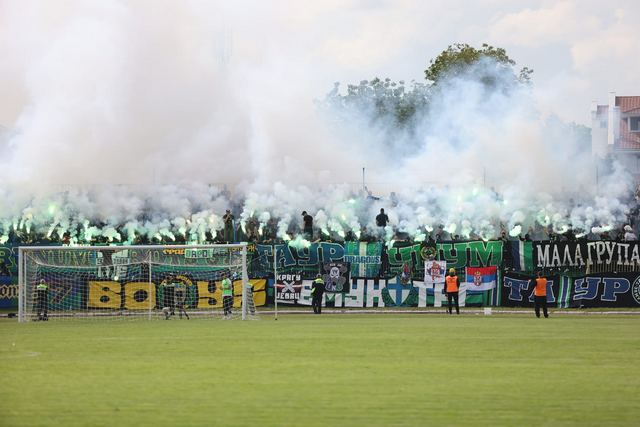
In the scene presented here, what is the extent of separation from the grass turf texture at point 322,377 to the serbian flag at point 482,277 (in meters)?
14.0

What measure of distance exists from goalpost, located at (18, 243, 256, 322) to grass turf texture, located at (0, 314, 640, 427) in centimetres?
1066

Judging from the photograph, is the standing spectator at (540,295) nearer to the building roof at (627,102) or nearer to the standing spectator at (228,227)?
the standing spectator at (228,227)

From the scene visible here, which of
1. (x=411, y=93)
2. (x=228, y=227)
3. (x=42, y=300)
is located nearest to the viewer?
(x=42, y=300)

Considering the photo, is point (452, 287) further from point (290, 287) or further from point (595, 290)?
point (290, 287)

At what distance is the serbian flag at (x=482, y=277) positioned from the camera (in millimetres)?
46312

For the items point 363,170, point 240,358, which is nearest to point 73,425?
point 240,358

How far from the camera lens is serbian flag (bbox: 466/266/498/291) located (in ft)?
152

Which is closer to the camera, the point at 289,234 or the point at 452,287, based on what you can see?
the point at 452,287

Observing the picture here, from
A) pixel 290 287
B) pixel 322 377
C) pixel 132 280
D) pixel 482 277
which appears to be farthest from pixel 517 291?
pixel 322 377

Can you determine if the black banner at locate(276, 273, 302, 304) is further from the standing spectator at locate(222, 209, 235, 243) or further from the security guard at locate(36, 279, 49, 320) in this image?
the security guard at locate(36, 279, 49, 320)

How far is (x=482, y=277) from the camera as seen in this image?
4644cm

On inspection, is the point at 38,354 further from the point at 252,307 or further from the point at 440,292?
the point at 440,292

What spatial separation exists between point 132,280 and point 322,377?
1041 inches

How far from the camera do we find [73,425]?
14.2 m
